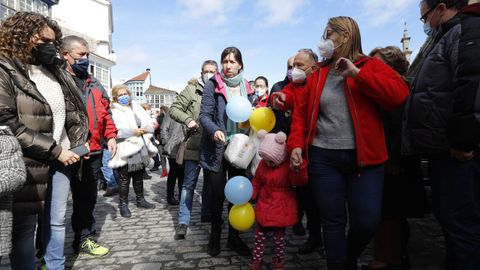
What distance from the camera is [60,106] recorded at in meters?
2.66

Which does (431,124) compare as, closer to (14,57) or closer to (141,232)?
(14,57)

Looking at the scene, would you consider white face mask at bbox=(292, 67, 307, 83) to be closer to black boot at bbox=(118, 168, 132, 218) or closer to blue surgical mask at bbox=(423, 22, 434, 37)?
blue surgical mask at bbox=(423, 22, 434, 37)

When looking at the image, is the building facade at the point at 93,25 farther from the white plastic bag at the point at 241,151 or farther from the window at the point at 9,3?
the white plastic bag at the point at 241,151

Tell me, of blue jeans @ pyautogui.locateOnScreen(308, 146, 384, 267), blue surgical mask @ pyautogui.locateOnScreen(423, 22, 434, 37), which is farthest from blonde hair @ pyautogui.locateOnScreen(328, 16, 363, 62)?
blue jeans @ pyautogui.locateOnScreen(308, 146, 384, 267)

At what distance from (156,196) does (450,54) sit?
602 cm

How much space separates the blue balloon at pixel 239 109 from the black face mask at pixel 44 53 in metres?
1.55

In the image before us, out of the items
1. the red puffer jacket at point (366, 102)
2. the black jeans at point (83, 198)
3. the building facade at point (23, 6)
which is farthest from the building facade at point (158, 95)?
the red puffer jacket at point (366, 102)

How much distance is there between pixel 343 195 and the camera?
95.6 inches

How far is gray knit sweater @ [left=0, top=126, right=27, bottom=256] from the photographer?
1804 mm

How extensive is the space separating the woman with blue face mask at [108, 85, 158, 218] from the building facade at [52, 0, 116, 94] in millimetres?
32579

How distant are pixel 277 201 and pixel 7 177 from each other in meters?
2.00

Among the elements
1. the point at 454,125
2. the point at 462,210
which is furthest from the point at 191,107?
the point at 462,210

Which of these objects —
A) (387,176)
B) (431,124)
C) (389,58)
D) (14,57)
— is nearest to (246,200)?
(387,176)

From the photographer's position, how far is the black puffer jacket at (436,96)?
2.09m
